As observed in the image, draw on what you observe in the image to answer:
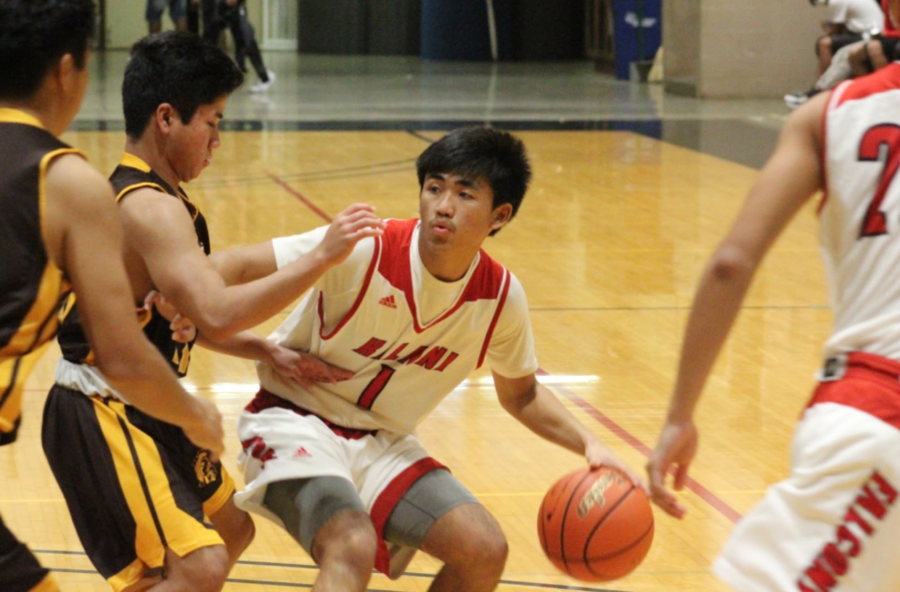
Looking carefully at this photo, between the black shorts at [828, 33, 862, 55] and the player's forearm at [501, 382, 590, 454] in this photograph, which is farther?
the black shorts at [828, 33, 862, 55]

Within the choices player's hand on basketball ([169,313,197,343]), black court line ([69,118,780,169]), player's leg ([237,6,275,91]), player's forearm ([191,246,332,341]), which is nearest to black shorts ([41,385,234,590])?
player's hand on basketball ([169,313,197,343])

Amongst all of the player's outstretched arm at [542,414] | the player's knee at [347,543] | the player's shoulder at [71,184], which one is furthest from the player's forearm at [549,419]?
the player's shoulder at [71,184]

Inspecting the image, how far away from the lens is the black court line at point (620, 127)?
42.5ft

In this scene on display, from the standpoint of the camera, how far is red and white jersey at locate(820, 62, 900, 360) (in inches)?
77.0

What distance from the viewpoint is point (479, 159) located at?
3.20 meters

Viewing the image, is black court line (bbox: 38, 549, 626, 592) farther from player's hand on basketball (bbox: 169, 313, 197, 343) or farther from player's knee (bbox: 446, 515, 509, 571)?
player's hand on basketball (bbox: 169, 313, 197, 343)

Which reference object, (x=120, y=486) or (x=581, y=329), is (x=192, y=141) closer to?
(x=120, y=486)

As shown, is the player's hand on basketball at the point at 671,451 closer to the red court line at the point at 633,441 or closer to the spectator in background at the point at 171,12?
the red court line at the point at 633,441

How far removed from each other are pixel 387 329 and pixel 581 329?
129 inches

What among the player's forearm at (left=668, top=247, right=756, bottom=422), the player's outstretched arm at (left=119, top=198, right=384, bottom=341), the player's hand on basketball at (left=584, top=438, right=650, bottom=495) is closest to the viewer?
the player's forearm at (left=668, top=247, right=756, bottom=422)

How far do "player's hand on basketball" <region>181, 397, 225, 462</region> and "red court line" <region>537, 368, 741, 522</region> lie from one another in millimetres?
1786

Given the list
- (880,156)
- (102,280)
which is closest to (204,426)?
(102,280)

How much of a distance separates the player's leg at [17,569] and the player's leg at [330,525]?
2.31ft

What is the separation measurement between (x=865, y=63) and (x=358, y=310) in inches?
394
